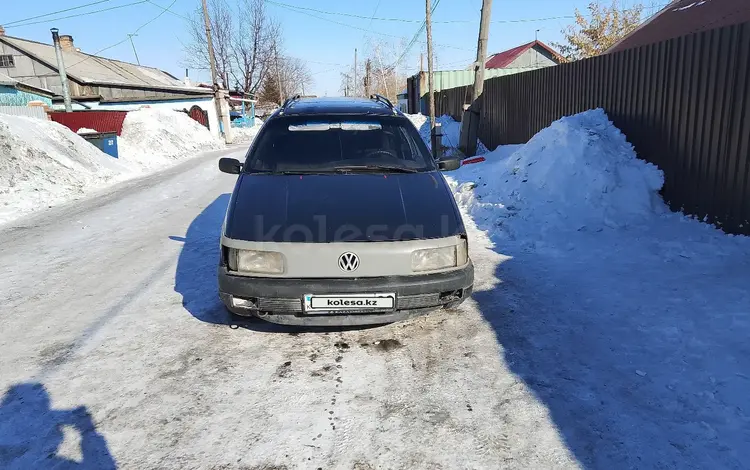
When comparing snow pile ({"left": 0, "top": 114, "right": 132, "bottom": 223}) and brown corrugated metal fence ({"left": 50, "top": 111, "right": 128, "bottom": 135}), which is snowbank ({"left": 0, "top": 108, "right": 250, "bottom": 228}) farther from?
brown corrugated metal fence ({"left": 50, "top": 111, "right": 128, "bottom": 135})

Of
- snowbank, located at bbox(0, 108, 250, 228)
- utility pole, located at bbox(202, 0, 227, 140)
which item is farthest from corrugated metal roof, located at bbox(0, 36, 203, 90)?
snowbank, located at bbox(0, 108, 250, 228)

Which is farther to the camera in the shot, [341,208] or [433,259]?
[341,208]

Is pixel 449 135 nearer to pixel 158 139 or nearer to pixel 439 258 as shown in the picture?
pixel 158 139

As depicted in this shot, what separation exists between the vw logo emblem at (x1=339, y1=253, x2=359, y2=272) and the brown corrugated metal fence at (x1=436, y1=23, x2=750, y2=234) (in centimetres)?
444

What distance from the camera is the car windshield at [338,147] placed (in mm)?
4129

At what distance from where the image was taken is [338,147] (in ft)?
14.3

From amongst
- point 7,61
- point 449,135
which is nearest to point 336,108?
point 449,135

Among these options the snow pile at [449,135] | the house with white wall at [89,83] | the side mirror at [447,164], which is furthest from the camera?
the house with white wall at [89,83]

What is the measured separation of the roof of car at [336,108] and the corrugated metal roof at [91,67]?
1369 inches

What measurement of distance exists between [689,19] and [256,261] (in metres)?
12.8

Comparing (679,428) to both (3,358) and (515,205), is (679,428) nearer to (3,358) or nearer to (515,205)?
(3,358)

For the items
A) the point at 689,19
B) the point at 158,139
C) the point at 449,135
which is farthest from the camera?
the point at 158,139

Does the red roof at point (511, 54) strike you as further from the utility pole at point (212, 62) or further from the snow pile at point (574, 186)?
the snow pile at point (574, 186)

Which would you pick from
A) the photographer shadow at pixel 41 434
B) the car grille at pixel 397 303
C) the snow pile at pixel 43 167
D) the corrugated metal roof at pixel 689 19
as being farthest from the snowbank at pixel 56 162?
the corrugated metal roof at pixel 689 19
